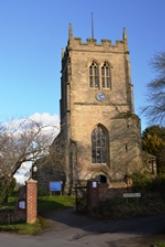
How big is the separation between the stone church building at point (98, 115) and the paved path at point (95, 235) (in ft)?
72.1

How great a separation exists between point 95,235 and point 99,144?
97.2 feet

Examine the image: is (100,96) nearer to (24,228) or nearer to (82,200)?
(82,200)

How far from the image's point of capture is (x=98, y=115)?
47250 millimetres

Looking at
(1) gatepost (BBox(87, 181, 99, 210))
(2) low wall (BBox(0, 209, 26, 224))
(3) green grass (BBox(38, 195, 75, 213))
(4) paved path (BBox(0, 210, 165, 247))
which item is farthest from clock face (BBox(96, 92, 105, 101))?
(2) low wall (BBox(0, 209, 26, 224))

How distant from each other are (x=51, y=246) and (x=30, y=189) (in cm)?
810

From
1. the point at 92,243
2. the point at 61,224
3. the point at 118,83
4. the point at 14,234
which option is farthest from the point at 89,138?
the point at 92,243

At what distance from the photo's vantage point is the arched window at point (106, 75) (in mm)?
48656

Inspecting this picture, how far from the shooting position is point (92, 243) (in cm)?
1523

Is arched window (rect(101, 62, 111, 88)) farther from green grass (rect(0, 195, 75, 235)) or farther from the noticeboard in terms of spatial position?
green grass (rect(0, 195, 75, 235))

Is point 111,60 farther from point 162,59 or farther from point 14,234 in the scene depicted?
point 14,234

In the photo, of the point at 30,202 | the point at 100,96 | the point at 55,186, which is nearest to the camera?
the point at 30,202

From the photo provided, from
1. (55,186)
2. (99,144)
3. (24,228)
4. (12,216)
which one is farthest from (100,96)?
(24,228)

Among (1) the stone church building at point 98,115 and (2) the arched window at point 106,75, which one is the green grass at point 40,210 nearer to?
(1) the stone church building at point 98,115

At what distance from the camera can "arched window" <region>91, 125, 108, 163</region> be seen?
1828 inches
